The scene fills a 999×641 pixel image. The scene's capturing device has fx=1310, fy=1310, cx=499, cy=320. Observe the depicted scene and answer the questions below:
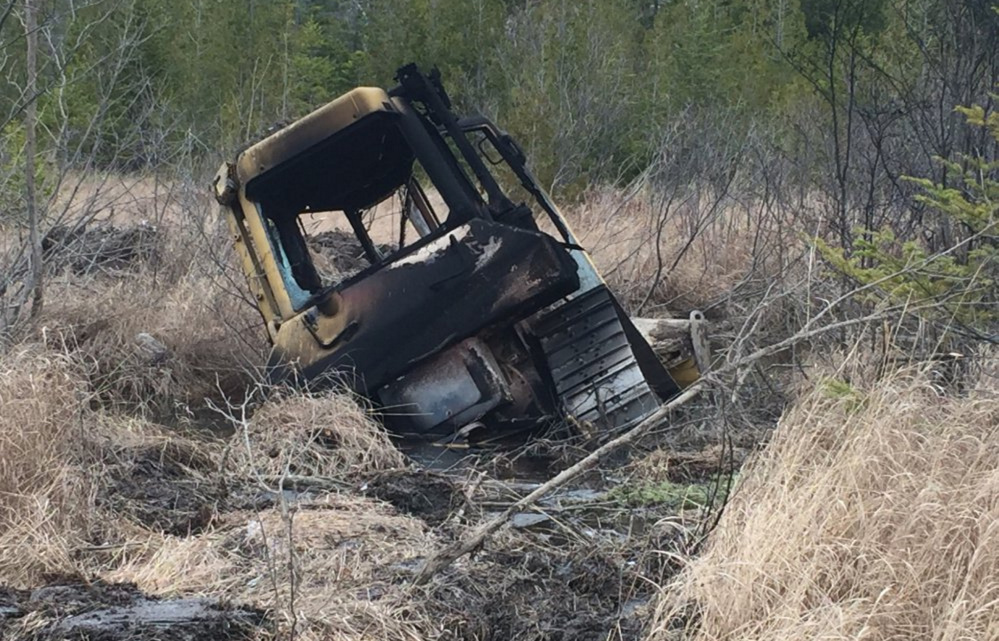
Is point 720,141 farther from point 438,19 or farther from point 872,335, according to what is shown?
point 438,19

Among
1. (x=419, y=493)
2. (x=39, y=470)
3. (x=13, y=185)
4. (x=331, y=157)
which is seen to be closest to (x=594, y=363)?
(x=419, y=493)

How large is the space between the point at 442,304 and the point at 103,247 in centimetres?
543

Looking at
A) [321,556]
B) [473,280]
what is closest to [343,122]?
[473,280]

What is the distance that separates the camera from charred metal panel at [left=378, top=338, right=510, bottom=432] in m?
6.72

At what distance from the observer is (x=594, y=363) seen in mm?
6812

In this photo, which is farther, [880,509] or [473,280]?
[473,280]

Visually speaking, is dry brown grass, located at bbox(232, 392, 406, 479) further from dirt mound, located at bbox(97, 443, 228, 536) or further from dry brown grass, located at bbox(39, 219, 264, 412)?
dry brown grass, located at bbox(39, 219, 264, 412)

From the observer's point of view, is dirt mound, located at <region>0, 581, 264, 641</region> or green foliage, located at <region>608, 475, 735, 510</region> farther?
green foliage, located at <region>608, 475, 735, 510</region>

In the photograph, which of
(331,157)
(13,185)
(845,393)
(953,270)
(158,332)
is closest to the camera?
(845,393)

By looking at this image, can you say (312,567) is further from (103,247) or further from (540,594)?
(103,247)

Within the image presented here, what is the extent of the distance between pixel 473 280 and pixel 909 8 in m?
5.18

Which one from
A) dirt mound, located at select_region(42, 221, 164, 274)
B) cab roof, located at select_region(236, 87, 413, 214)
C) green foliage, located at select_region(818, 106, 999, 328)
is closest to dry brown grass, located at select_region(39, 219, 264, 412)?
dirt mound, located at select_region(42, 221, 164, 274)

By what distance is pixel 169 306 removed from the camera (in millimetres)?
9906

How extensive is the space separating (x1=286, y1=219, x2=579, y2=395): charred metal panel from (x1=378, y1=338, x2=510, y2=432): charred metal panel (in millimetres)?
99
